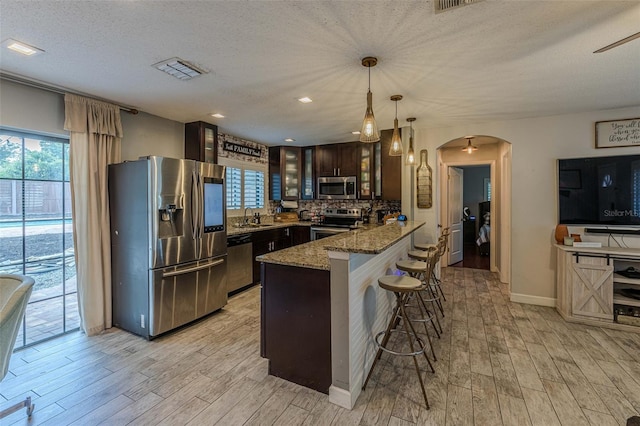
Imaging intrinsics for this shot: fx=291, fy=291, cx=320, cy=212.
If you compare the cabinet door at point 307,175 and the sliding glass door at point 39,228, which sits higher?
the cabinet door at point 307,175

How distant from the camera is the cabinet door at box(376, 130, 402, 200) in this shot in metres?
4.66

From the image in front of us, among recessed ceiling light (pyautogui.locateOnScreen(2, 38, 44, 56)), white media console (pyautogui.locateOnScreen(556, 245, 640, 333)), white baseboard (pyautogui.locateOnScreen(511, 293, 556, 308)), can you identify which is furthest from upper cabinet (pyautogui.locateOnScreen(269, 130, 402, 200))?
recessed ceiling light (pyautogui.locateOnScreen(2, 38, 44, 56))

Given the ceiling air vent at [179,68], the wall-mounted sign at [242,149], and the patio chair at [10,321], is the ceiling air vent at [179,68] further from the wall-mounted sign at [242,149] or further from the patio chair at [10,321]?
the wall-mounted sign at [242,149]

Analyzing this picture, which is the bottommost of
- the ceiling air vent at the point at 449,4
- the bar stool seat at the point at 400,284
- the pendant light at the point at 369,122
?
the bar stool seat at the point at 400,284

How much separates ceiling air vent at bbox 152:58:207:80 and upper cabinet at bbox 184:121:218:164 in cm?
151

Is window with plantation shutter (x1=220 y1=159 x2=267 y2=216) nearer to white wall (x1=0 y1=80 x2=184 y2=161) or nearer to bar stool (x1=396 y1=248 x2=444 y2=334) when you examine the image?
white wall (x1=0 y1=80 x2=184 y2=161)

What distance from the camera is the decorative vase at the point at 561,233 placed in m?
3.60

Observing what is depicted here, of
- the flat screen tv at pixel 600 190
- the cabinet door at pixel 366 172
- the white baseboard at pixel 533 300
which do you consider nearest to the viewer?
the flat screen tv at pixel 600 190

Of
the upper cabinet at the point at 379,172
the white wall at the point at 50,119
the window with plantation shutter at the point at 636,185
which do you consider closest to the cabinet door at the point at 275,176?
the upper cabinet at the point at 379,172

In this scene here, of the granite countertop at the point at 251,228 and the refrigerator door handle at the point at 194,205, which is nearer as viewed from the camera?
the refrigerator door handle at the point at 194,205

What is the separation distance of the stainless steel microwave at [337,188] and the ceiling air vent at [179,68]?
3.25m

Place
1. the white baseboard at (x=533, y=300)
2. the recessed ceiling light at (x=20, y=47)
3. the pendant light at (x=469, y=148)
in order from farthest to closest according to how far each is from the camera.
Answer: the pendant light at (x=469, y=148)
the white baseboard at (x=533, y=300)
the recessed ceiling light at (x=20, y=47)

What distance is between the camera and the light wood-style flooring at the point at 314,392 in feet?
6.15

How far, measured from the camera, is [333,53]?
2184mm
